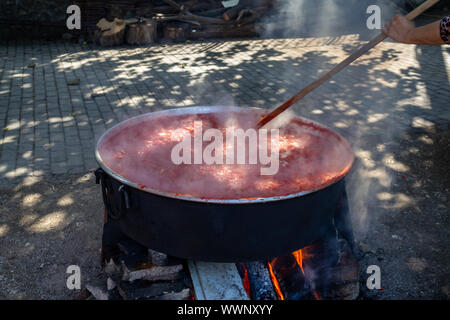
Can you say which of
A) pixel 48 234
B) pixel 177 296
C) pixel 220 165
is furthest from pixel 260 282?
pixel 48 234

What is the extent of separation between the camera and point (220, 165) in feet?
10.1

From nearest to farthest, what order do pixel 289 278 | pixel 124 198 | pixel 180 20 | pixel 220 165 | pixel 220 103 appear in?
pixel 124 198 < pixel 220 165 < pixel 289 278 < pixel 220 103 < pixel 180 20

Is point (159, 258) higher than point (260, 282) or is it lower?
higher

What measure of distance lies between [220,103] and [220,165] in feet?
13.6

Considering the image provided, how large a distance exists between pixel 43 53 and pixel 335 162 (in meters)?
9.13

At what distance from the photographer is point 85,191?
4539 mm

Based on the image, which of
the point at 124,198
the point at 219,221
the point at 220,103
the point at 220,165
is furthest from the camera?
the point at 220,103

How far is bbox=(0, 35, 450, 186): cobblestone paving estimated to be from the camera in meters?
5.71

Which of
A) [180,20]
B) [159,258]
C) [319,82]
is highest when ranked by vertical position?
[180,20]

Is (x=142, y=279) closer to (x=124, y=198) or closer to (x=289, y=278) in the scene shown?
(x=124, y=198)

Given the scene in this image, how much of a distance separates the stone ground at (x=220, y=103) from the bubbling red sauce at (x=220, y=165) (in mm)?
1146

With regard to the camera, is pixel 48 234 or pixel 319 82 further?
pixel 48 234

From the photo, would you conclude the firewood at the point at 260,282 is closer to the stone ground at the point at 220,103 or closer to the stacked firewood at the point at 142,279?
the stacked firewood at the point at 142,279
